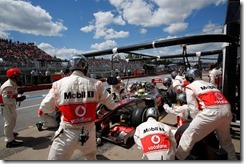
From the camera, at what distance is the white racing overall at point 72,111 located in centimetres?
242

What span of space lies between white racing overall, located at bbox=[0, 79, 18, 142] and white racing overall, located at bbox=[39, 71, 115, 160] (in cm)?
218

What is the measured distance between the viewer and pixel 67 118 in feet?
8.12

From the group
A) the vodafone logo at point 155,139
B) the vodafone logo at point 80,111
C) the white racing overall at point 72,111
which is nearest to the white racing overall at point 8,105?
the white racing overall at point 72,111

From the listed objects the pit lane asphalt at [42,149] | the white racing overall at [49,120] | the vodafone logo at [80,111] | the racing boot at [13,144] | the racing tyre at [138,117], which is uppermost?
the vodafone logo at [80,111]

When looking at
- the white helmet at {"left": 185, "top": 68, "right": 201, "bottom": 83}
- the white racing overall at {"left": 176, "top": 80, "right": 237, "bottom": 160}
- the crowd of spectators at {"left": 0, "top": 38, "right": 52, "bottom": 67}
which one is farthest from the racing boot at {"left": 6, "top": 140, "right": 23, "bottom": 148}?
the crowd of spectators at {"left": 0, "top": 38, "right": 52, "bottom": 67}

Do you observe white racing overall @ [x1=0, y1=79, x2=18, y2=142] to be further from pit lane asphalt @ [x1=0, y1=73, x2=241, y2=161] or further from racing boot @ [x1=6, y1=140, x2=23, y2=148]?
pit lane asphalt @ [x1=0, y1=73, x2=241, y2=161]

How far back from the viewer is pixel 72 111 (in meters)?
2.47

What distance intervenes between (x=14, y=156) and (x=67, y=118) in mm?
2106

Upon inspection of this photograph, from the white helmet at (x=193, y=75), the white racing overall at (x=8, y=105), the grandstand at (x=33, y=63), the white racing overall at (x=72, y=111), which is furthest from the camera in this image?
the grandstand at (x=33, y=63)

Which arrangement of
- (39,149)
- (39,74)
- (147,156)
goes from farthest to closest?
(39,74)
(39,149)
(147,156)

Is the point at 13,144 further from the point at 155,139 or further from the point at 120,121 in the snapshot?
the point at 155,139

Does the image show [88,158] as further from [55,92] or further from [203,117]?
[203,117]

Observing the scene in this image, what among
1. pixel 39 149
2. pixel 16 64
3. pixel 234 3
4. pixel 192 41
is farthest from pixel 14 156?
pixel 16 64

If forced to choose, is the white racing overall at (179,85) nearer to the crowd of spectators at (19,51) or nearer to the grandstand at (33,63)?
the grandstand at (33,63)
